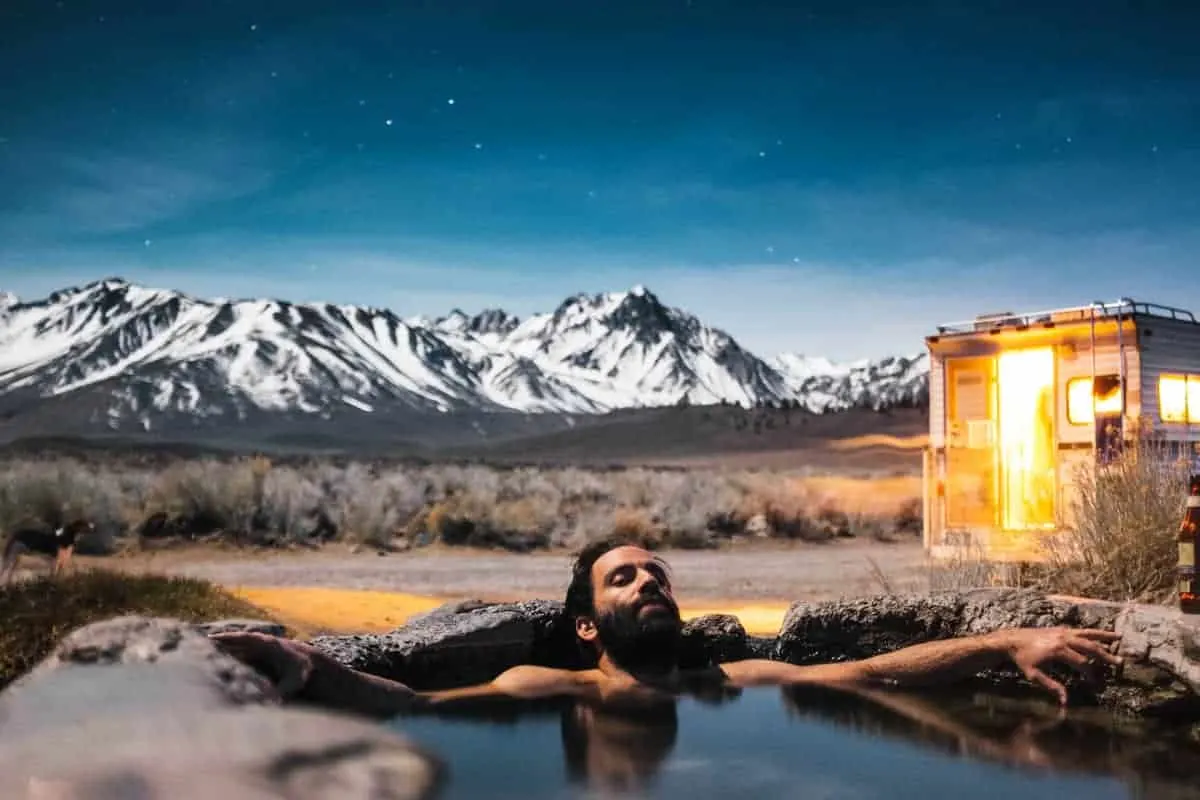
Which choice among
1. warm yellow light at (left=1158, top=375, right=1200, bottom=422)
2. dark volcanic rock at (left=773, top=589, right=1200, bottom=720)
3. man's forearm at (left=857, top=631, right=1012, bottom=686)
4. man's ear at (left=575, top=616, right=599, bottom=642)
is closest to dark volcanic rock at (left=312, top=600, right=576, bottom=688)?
man's ear at (left=575, top=616, right=599, bottom=642)

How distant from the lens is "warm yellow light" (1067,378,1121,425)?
916 cm

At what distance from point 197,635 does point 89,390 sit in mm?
38425

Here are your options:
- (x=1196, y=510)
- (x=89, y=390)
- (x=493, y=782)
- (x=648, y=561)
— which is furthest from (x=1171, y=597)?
(x=89, y=390)

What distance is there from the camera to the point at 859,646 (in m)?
4.90

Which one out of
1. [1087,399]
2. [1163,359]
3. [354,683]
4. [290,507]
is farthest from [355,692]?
[290,507]

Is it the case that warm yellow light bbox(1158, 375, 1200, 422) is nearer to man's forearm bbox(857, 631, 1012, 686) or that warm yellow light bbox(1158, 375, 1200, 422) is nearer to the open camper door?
the open camper door

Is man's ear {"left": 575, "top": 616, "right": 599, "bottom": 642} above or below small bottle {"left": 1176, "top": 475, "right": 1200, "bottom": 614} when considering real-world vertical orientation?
below

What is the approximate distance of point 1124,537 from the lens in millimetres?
5648

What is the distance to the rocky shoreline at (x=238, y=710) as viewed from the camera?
7.57 feet

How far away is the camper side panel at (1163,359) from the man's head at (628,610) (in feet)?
19.5

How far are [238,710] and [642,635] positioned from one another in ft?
5.50

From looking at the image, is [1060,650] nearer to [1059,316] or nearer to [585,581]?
[585,581]

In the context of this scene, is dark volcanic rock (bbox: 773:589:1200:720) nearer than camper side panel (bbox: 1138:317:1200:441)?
Yes

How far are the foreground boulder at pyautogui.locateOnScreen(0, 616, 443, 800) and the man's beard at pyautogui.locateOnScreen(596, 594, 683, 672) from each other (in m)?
1.17
